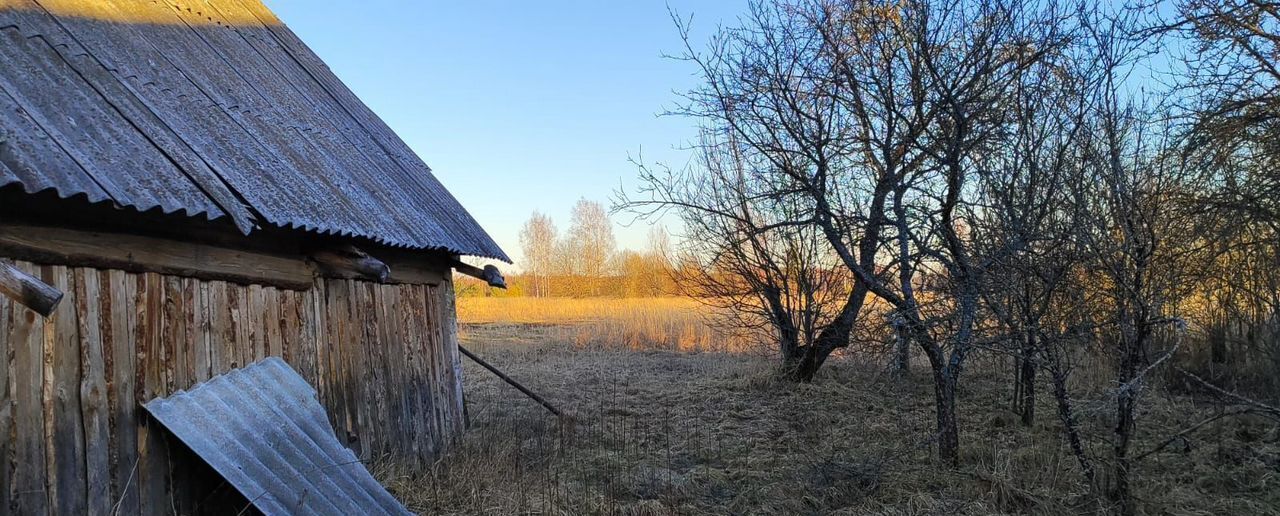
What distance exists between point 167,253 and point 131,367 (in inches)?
24.1

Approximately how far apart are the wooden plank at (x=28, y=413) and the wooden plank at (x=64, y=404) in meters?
0.03

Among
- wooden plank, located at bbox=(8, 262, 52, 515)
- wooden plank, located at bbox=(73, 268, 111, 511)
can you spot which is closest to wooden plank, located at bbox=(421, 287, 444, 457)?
wooden plank, located at bbox=(73, 268, 111, 511)

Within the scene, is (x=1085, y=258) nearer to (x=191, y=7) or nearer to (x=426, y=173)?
(x=426, y=173)

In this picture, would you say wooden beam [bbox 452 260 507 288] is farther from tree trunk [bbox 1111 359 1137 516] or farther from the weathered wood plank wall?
tree trunk [bbox 1111 359 1137 516]

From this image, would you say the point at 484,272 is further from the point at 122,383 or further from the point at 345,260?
the point at 122,383

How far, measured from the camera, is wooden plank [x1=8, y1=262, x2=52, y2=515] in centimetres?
318

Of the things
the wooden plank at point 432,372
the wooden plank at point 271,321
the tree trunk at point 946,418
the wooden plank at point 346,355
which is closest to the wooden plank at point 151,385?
the wooden plank at point 271,321

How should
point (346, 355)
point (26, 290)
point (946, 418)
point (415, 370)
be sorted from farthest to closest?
point (415, 370)
point (946, 418)
point (346, 355)
point (26, 290)

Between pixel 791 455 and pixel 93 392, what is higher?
pixel 93 392

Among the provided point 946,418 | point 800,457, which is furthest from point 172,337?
point 946,418

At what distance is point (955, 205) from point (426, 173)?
19.3 ft

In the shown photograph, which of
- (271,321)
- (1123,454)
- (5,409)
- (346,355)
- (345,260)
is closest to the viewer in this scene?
(5,409)

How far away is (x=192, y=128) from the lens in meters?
4.75

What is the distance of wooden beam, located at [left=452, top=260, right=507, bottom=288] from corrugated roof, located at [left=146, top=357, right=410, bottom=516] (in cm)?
358
